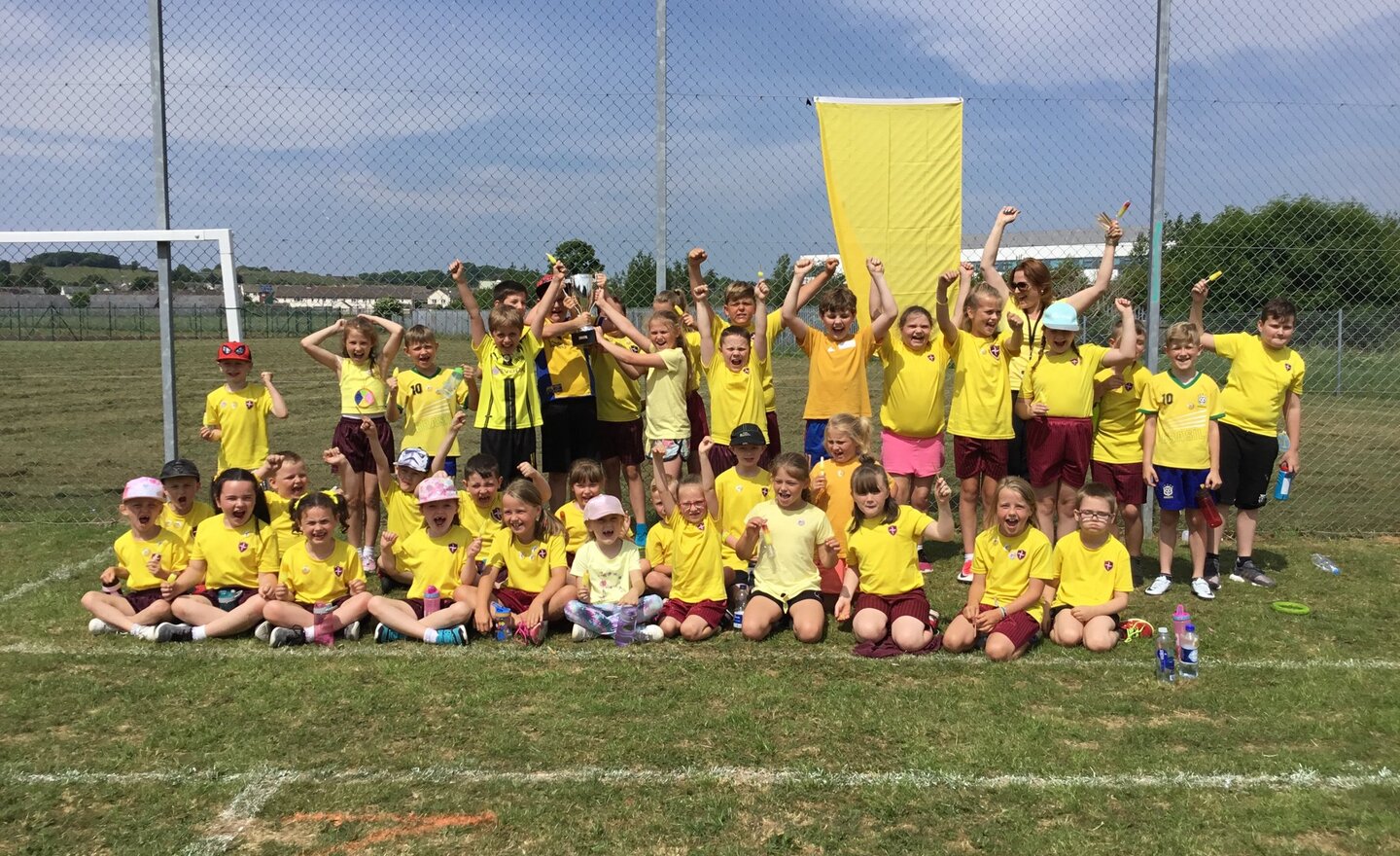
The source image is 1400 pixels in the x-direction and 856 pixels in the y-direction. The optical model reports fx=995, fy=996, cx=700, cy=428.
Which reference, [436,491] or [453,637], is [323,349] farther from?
[453,637]

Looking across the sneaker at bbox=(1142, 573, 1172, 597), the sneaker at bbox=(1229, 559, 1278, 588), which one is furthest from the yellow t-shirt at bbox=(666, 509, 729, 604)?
the sneaker at bbox=(1229, 559, 1278, 588)

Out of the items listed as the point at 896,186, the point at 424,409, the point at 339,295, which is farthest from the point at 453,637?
the point at 896,186

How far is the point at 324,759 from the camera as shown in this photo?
4.20 metres

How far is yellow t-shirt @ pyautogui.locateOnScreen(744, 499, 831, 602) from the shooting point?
19.6 ft

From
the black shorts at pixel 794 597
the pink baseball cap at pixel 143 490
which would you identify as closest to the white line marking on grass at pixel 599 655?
the black shorts at pixel 794 597

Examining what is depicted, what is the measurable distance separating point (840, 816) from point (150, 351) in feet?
119

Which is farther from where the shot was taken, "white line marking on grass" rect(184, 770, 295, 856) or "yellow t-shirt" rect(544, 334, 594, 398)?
"yellow t-shirt" rect(544, 334, 594, 398)

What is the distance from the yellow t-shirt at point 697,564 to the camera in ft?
19.5

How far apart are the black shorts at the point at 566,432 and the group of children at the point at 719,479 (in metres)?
0.02

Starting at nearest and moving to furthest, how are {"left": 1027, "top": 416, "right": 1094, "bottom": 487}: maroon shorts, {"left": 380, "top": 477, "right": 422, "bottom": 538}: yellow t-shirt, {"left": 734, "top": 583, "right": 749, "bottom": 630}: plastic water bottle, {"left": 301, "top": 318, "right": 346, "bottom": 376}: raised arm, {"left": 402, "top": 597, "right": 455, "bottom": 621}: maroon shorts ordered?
{"left": 402, "top": 597, "right": 455, "bottom": 621}: maroon shorts
{"left": 734, "top": 583, "right": 749, "bottom": 630}: plastic water bottle
{"left": 380, "top": 477, "right": 422, "bottom": 538}: yellow t-shirt
{"left": 1027, "top": 416, "right": 1094, "bottom": 487}: maroon shorts
{"left": 301, "top": 318, "right": 346, "bottom": 376}: raised arm

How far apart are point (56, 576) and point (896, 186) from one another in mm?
7065

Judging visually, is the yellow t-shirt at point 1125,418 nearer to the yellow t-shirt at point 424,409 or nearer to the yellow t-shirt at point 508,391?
the yellow t-shirt at point 508,391

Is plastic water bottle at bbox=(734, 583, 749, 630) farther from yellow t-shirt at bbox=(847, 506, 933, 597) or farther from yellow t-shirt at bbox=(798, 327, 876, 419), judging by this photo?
yellow t-shirt at bbox=(798, 327, 876, 419)

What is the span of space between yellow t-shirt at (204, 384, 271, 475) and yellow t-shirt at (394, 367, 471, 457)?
95 cm
